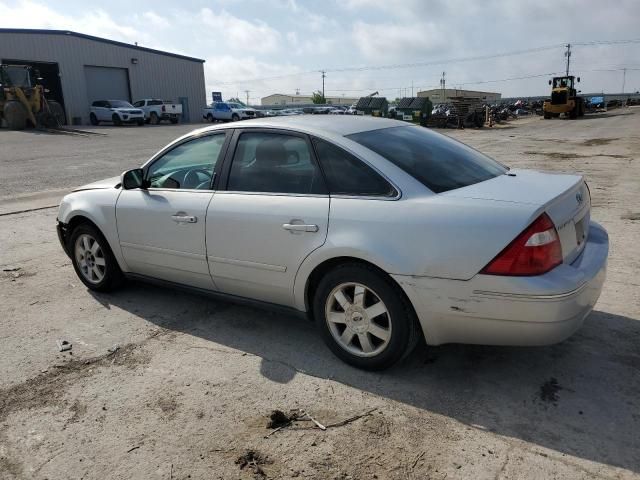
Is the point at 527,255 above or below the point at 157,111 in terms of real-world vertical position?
below

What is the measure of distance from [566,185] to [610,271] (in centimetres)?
213

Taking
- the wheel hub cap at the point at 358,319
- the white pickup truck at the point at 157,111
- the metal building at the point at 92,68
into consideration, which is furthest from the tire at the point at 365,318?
the metal building at the point at 92,68

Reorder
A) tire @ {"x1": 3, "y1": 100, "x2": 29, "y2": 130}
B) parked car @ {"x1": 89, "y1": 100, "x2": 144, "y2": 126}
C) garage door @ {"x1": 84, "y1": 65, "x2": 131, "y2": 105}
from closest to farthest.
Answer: tire @ {"x1": 3, "y1": 100, "x2": 29, "y2": 130} → parked car @ {"x1": 89, "y1": 100, "x2": 144, "y2": 126} → garage door @ {"x1": 84, "y1": 65, "x2": 131, "y2": 105}

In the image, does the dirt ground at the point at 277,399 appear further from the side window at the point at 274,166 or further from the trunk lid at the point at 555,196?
the side window at the point at 274,166

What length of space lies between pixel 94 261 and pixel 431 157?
3.13 metres

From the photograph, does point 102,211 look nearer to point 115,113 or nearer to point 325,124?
point 325,124

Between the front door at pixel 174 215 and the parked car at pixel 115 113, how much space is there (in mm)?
31531

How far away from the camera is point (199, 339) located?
3.88 m

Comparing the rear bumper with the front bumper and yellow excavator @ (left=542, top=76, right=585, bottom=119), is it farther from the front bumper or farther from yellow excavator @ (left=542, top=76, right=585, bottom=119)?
yellow excavator @ (left=542, top=76, right=585, bottom=119)

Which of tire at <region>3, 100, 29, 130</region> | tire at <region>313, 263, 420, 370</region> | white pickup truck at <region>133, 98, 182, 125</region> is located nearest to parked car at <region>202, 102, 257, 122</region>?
white pickup truck at <region>133, 98, 182, 125</region>

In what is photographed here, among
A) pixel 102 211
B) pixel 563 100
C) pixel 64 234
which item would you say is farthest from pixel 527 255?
pixel 563 100

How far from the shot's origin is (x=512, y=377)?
127 inches

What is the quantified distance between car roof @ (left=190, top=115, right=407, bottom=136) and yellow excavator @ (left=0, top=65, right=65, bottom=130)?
89.8 ft

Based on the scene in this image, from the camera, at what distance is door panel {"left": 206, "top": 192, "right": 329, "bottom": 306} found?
3.32 metres
